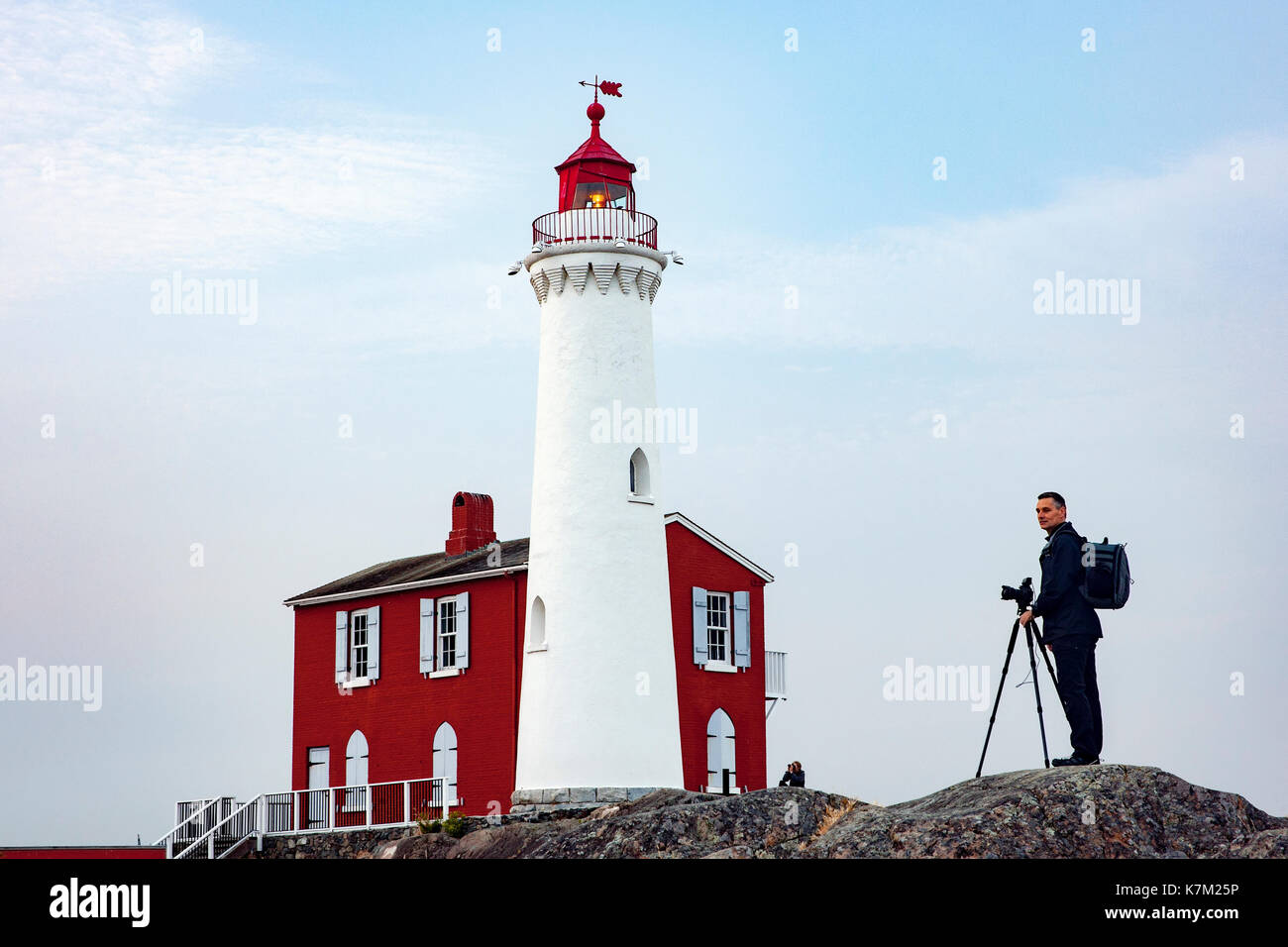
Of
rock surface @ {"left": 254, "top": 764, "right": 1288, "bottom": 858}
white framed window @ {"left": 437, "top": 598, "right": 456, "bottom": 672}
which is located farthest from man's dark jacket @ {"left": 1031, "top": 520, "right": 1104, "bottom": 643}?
white framed window @ {"left": 437, "top": 598, "right": 456, "bottom": 672}

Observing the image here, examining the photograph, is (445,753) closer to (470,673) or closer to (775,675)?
(470,673)

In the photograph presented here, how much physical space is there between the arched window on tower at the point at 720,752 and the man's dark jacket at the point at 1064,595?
20159 mm

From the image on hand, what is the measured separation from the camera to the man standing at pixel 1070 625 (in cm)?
1365

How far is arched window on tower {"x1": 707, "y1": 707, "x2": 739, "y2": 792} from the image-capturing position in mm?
33438

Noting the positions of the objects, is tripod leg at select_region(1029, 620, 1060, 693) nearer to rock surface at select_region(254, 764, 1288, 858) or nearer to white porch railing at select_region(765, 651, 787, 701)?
rock surface at select_region(254, 764, 1288, 858)

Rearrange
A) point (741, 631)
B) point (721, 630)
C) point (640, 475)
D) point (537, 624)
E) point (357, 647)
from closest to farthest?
point (537, 624) → point (640, 475) → point (721, 630) → point (741, 631) → point (357, 647)

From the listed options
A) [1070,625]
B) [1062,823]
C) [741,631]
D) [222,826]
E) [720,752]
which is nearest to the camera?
[1062,823]

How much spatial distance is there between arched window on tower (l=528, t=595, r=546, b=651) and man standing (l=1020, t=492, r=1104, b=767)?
54.6 feet

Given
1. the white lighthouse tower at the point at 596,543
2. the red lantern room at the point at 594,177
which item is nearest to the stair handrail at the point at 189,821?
the white lighthouse tower at the point at 596,543

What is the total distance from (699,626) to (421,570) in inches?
275

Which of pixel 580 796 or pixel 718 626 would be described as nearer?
pixel 580 796

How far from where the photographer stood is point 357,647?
119ft

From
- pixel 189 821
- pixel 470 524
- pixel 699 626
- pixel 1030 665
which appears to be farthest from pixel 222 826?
pixel 1030 665

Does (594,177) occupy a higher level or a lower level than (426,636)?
higher
